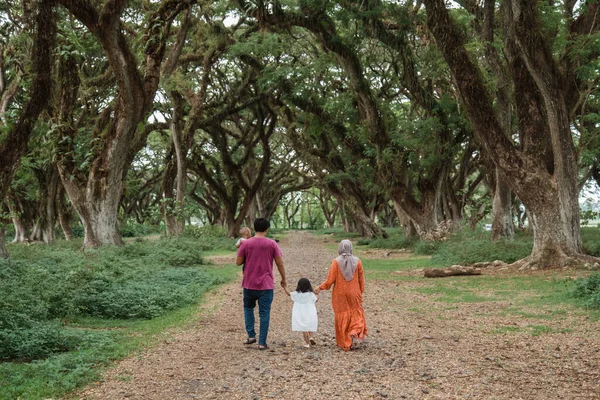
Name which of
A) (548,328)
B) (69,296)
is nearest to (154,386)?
(69,296)

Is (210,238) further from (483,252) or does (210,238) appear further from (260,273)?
(260,273)

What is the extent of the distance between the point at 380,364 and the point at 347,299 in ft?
3.66

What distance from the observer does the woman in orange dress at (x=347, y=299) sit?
23.2 ft

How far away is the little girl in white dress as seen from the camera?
7.09 m

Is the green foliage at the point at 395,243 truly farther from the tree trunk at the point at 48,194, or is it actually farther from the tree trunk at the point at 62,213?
the tree trunk at the point at 48,194

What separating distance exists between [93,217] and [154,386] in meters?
13.8

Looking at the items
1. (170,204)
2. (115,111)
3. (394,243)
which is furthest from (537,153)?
(170,204)

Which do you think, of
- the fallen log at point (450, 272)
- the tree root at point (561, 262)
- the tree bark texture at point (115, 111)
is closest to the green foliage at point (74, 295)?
the tree bark texture at point (115, 111)

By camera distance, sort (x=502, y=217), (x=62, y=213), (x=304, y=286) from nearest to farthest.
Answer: (x=304, y=286)
(x=502, y=217)
(x=62, y=213)

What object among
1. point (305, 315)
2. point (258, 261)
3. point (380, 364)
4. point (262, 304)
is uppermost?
point (258, 261)

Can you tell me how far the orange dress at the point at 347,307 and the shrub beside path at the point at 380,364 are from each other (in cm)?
20

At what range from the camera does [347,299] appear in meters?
7.24

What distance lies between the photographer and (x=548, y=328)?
8195 millimetres

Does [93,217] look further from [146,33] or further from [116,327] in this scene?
[116,327]
